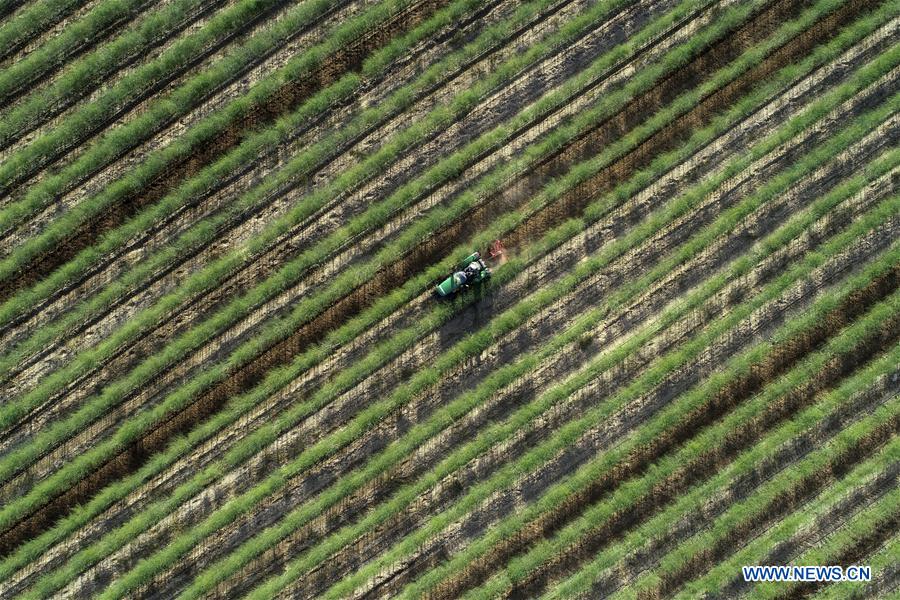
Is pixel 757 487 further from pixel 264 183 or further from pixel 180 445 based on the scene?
pixel 264 183

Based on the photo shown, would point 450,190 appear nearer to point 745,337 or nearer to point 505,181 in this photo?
point 505,181

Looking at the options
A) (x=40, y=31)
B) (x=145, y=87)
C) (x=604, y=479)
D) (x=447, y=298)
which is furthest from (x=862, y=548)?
(x=40, y=31)

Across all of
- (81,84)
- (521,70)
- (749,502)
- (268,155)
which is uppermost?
(81,84)

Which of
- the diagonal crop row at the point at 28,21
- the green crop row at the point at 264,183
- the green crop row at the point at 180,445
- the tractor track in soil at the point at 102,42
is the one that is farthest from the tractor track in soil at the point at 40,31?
the green crop row at the point at 180,445

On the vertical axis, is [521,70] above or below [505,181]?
above

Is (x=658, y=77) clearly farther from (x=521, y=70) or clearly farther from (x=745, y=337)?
(x=745, y=337)

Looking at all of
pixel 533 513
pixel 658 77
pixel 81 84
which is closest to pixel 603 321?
pixel 533 513
